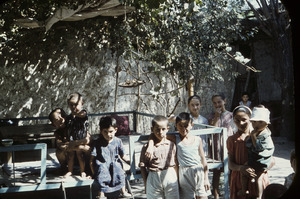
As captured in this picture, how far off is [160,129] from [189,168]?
520mm

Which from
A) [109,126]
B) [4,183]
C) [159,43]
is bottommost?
[4,183]

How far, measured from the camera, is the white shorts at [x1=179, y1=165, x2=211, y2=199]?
11.5 ft

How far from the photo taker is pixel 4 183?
3.76 meters

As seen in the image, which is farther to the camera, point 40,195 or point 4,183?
point 40,195

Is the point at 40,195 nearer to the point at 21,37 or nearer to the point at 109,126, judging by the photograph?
the point at 109,126

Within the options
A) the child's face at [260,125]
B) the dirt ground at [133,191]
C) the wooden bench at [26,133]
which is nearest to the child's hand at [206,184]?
the child's face at [260,125]

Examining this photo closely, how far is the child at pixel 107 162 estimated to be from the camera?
3592mm

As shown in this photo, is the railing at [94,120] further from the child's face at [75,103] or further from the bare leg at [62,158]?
the bare leg at [62,158]

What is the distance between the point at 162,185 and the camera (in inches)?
133

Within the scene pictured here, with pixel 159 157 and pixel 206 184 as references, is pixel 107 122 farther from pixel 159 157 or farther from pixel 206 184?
pixel 206 184

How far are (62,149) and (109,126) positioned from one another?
75 centimetres

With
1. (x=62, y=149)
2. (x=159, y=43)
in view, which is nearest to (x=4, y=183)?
Answer: (x=62, y=149)

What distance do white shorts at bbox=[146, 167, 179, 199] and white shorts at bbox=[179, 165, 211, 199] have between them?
4.0 inches

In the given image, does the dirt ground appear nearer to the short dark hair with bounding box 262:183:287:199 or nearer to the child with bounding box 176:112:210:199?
the child with bounding box 176:112:210:199
